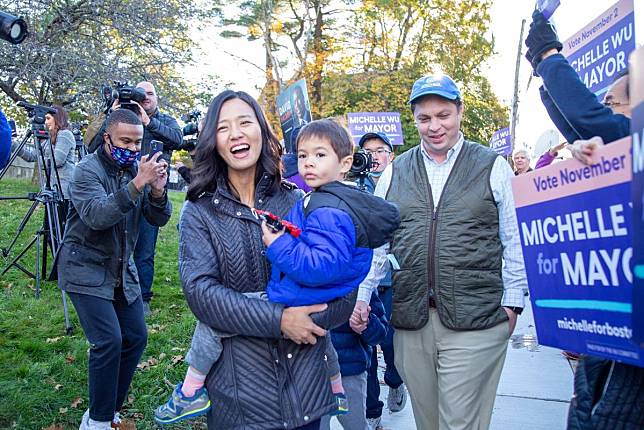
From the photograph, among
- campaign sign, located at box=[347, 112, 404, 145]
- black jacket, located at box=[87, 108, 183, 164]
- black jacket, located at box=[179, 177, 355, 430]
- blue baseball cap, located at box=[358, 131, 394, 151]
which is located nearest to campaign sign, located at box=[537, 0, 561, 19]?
black jacket, located at box=[179, 177, 355, 430]

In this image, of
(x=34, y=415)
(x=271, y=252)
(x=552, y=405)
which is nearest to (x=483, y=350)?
(x=271, y=252)

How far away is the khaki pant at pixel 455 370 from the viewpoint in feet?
9.65

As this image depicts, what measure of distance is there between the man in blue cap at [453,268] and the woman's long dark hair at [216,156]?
0.92m

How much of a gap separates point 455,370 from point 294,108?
3813 millimetres

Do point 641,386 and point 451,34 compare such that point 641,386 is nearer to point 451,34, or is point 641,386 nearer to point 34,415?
point 34,415

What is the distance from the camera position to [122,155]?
374 centimetres

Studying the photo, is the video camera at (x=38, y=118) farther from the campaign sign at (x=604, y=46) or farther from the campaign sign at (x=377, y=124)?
the campaign sign at (x=377, y=124)

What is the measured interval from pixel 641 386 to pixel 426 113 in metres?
1.84

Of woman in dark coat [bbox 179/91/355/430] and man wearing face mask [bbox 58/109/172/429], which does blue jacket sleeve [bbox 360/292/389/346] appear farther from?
man wearing face mask [bbox 58/109/172/429]

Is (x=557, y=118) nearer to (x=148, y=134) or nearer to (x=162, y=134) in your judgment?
(x=162, y=134)

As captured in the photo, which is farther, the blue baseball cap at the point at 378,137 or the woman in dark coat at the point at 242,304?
the blue baseball cap at the point at 378,137

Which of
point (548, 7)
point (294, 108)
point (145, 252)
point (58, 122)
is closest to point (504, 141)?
point (294, 108)

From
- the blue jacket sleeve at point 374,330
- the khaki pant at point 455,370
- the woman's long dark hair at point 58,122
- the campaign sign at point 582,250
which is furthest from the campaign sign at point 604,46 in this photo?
the woman's long dark hair at point 58,122

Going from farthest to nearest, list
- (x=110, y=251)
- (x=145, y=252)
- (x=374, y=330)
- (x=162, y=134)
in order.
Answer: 1. (x=145, y=252)
2. (x=162, y=134)
3. (x=110, y=251)
4. (x=374, y=330)
